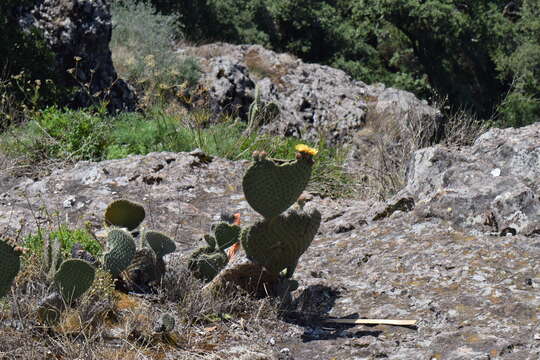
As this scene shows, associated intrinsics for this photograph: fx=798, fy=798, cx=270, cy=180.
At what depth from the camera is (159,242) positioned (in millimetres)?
3930

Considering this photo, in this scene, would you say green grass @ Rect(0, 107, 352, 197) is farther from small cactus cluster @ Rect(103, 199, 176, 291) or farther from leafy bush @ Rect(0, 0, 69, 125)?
small cactus cluster @ Rect(103, 199, 176, 291)

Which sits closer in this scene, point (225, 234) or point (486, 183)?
point (225, 234)

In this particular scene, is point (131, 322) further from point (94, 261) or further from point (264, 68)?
A: point (264, 68)

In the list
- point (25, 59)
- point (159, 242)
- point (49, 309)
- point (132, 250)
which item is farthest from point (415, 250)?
point (25, 59)

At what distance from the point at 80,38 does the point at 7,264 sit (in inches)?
280

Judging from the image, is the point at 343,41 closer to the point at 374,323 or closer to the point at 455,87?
the point at 455,87

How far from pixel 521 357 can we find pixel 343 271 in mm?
1312

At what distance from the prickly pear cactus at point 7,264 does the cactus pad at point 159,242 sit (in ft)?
2.70

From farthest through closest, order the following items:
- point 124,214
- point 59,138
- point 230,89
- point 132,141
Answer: point 230,89
point 132,141
point 59,138
point 124,214

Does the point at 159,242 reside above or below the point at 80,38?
above

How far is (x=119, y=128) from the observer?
27.0 ft

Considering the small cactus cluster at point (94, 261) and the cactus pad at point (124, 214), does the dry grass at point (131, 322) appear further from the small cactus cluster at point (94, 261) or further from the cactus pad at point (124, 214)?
the cactus pad at point (124, 214)

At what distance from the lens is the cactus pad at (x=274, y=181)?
3449 mm

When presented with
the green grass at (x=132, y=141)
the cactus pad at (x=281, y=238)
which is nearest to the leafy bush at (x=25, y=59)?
the green grass at (x=132, y=141)
